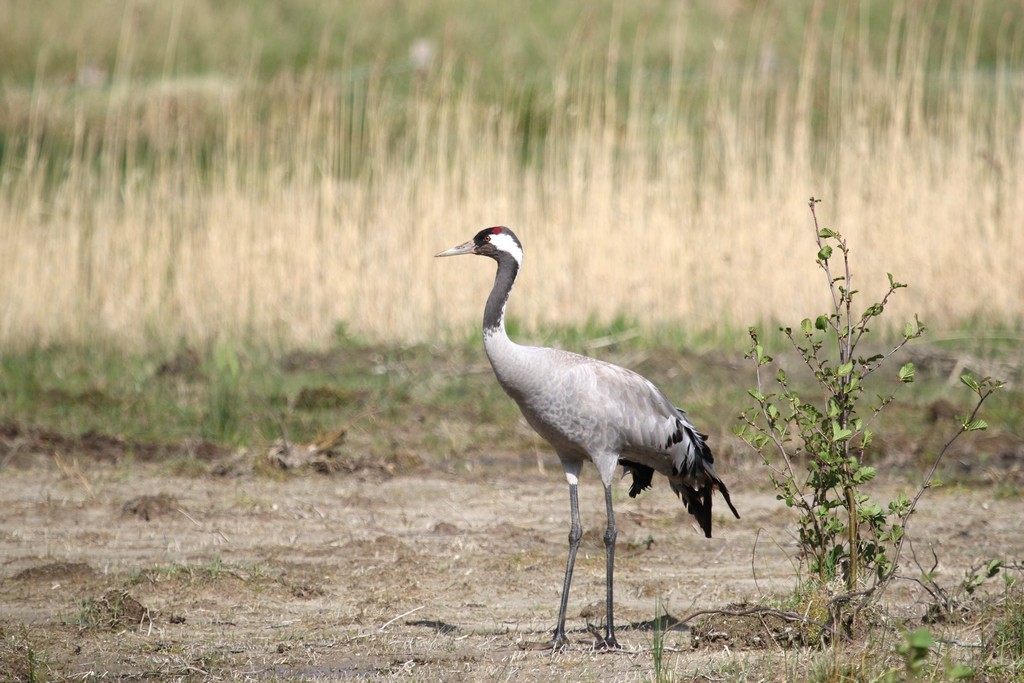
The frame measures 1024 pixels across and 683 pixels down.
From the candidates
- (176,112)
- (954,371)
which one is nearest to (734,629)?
(954,371)

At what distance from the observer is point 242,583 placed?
15.4 ft

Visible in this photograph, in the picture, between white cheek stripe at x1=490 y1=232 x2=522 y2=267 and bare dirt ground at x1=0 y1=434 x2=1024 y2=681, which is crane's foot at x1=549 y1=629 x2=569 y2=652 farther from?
white cheek stripe at x1=490 y1=232 x2=522 y2=267

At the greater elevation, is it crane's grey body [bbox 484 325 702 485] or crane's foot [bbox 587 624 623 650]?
crane's grey body [bbox 484 325 702 485]

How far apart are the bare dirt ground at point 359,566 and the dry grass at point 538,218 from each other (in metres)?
2.34

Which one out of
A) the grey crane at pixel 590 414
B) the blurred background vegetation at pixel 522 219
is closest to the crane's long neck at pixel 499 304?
the grey crane at pixel 590 414

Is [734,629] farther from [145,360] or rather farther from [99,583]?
[145,360]

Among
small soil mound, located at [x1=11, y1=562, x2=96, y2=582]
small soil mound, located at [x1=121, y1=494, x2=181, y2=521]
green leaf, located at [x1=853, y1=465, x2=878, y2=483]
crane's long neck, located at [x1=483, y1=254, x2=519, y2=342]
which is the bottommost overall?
small soil mound, located at [x1=11, y1=562, x2=96, y2=582]

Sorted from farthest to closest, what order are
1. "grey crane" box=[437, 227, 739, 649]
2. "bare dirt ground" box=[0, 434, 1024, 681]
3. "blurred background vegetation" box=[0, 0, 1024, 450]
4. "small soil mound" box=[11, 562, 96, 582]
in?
"blurred background vegetation" box=[0, 0, 1024, 450]
"small soil mound" box=[11, 562, 96, 582]
"grey crane" box=[437, 227, 739, 649]
"bare dirt ground" box=[0, 434, 1024, 681]

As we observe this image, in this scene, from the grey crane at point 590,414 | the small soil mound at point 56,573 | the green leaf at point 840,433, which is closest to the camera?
the green leaf at point 840,433

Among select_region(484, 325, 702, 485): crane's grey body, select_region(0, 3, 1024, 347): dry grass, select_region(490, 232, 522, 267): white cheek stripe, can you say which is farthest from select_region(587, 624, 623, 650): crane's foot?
select_region(0, 3, 1024, 347): dry grass

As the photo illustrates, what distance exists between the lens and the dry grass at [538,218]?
8.71m

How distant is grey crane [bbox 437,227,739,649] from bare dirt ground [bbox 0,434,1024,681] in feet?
1.06

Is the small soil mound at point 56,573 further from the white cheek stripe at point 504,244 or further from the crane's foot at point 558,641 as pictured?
the white cheek stripe at point 504,244

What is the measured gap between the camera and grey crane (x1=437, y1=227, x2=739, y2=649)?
4.53 metres
